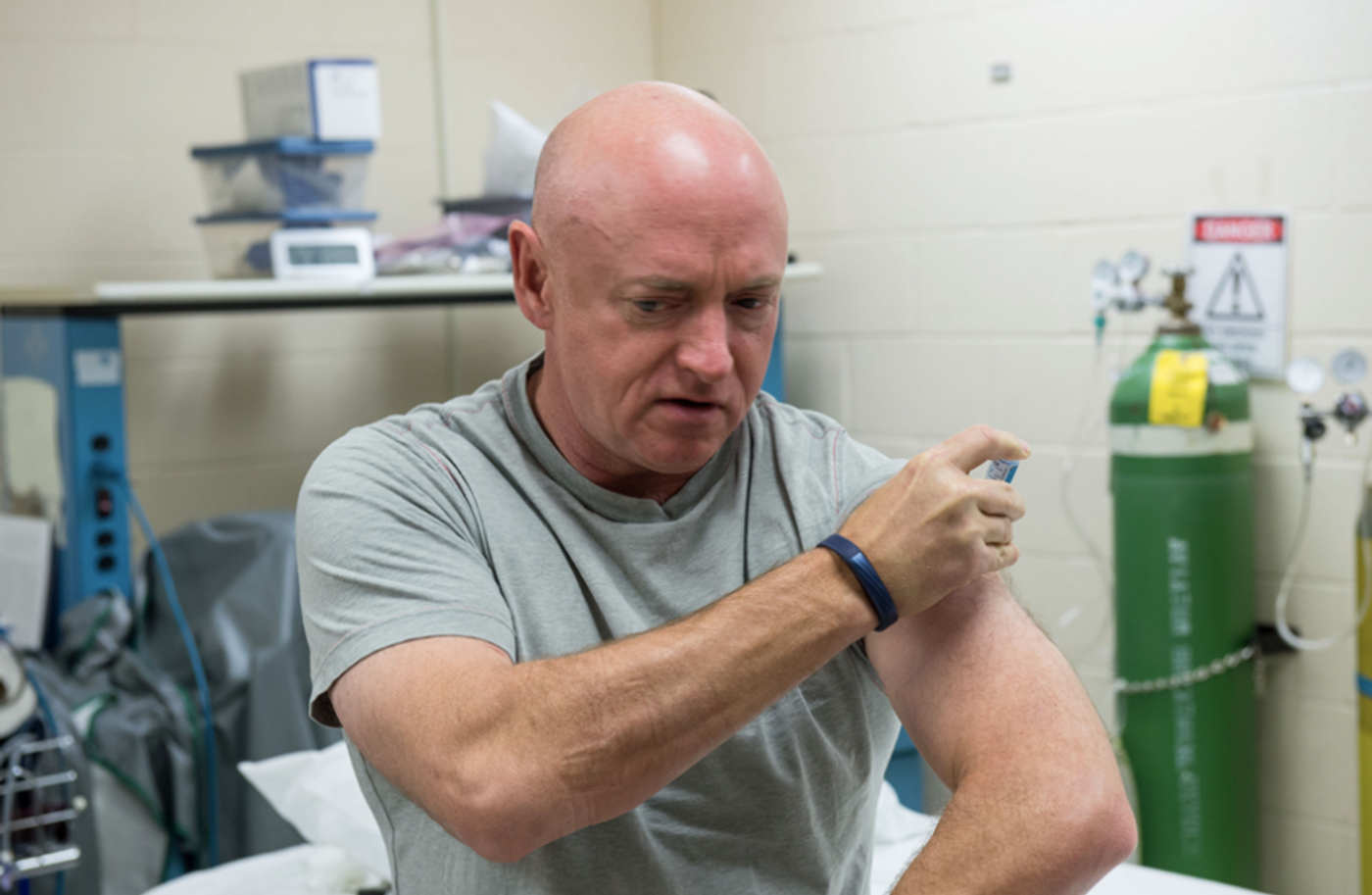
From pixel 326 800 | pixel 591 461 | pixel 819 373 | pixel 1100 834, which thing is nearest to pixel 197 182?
pixel 819 373

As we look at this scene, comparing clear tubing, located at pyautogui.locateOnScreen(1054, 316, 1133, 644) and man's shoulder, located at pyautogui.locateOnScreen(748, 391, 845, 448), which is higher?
man's shoulder, located at pyautogui.locateOnScreen(748, 391, 845, 448)

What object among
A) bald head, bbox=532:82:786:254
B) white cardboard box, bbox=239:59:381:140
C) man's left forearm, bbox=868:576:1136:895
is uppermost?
white cardboard box, bbox=239:59:381:140

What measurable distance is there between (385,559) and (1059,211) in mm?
2098

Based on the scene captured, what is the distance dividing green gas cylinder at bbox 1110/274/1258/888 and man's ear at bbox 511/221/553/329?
1.53 meters

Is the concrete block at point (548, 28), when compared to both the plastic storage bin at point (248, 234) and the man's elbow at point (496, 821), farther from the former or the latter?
the man's elbow at point (496, 821)

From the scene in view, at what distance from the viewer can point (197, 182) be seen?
2.98m

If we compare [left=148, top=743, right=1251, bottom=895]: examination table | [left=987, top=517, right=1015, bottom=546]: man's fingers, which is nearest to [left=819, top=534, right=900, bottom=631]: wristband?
[left=987, top=517, right=1015, bottom=546]: man's fingers

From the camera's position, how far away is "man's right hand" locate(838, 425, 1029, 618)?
105 cm

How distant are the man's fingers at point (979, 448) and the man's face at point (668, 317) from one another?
0.20 metres

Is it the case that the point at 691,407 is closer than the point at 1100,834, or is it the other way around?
the point at 1100,834

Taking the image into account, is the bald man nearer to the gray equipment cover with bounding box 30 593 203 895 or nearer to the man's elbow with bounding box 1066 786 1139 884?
the man's elbow with bounding box 1066 786 1139 884

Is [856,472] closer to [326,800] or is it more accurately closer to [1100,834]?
[1100,834]

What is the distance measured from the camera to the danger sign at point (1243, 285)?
2.48 meters

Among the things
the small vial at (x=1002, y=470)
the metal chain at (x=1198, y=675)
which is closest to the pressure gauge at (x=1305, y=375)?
the metal chain at (x=1198, y=675)
